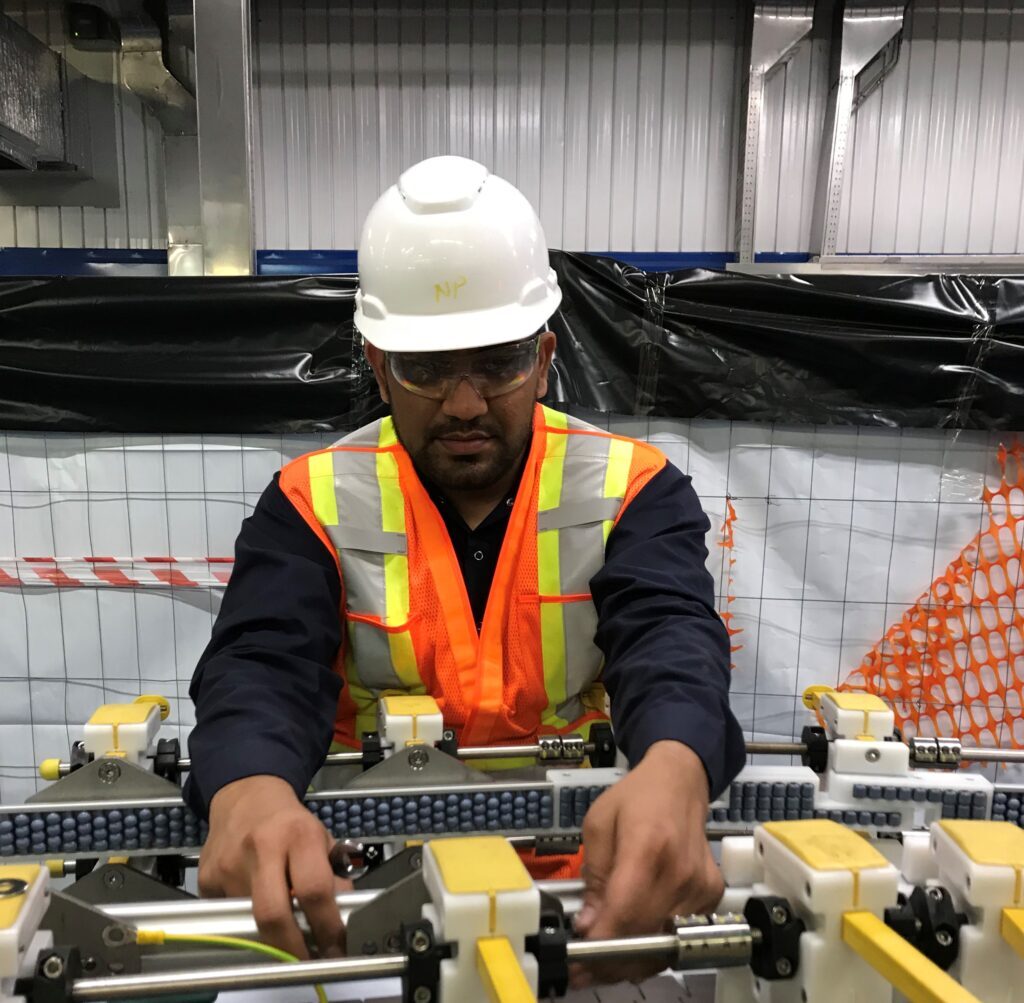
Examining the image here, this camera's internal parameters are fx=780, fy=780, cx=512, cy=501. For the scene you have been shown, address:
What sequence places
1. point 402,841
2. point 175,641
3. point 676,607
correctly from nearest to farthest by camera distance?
point 402,841 < point 676,607 < point 175,641

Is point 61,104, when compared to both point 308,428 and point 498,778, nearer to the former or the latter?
point 308,428

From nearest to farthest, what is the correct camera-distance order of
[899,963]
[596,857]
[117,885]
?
[899,963] < [596,857] < [117,885]

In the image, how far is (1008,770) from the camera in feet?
9.52

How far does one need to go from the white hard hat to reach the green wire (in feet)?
3.39

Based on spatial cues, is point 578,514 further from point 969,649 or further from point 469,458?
point 969,649

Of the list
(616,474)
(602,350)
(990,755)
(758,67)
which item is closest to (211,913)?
(616,474)

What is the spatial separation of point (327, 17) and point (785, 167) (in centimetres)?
228

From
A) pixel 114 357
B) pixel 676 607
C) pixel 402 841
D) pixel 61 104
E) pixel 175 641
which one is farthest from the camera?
pixel 61 104

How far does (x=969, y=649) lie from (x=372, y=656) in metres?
2.26

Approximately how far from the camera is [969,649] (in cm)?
282

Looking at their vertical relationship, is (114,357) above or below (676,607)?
above

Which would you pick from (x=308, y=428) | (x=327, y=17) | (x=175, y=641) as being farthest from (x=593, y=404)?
(x=327, y=17)

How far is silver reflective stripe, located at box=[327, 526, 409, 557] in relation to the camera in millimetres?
1666

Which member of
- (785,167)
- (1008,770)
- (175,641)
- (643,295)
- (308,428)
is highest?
(785,167)
